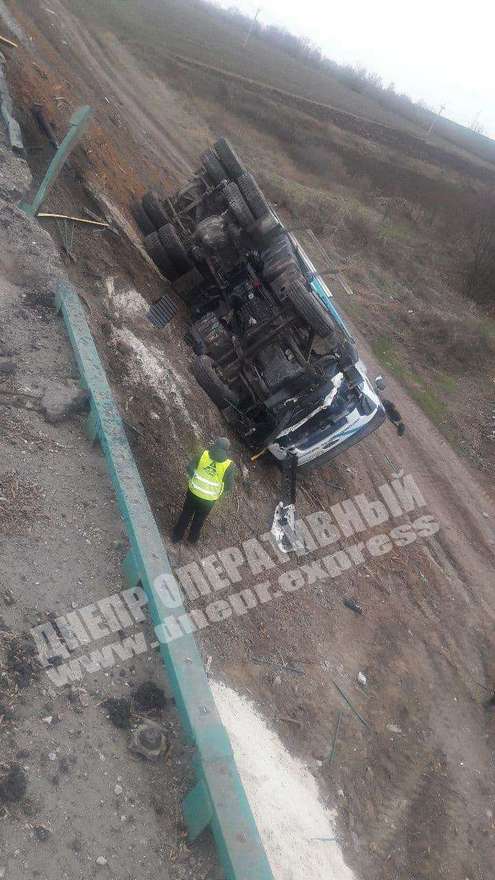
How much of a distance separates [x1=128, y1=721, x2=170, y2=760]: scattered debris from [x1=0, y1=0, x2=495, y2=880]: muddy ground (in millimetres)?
486

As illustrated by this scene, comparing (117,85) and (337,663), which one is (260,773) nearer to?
(337,663)

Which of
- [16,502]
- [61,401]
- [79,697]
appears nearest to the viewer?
[79,697]

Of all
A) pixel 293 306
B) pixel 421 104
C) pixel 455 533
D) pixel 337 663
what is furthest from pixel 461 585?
pixel 421 104

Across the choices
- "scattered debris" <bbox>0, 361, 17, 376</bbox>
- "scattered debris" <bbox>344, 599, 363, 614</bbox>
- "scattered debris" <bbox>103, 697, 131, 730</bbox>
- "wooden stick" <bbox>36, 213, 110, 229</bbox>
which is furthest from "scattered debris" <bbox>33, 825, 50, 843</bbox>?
"wooden stick" <bbox>36, 213, 110, 229</bbox>

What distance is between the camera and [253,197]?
938 centimetres

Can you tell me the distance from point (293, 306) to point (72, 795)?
6.14 metres

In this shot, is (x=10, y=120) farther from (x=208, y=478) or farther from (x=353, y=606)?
(x=353, y=606)

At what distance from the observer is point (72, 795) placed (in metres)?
3.65

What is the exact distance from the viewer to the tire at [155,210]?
407 inches

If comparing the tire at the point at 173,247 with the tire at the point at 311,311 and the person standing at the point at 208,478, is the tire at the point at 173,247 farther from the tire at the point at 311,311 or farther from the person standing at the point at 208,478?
the person standing at the point at 208,478

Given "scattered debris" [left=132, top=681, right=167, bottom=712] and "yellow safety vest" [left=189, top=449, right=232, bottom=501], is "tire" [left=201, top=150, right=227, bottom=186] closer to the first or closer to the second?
"yellow safety vest" [left=189, top=449, right=232, bottom=501]

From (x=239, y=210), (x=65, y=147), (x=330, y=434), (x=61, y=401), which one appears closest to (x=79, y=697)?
(x=61, y=401)

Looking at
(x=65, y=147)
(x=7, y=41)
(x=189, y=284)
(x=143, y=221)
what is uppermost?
(x=7, y=41)

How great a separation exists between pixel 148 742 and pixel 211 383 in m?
5.03
